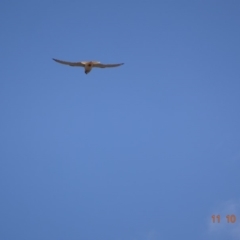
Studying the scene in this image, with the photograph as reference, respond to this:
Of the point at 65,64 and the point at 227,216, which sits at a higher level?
the point at 65,64

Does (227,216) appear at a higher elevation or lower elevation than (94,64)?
lower

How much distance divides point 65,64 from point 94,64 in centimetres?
152

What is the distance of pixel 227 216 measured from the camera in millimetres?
34281

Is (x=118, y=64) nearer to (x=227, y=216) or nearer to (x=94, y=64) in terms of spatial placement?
(x=94, y=64)

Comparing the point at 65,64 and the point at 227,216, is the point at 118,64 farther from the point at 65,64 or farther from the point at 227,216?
the point at 227,216

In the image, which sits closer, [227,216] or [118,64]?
[118,64]

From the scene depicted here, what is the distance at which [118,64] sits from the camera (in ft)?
105

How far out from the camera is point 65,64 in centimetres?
3250

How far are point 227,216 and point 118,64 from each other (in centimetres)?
1036

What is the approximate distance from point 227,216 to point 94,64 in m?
11.1

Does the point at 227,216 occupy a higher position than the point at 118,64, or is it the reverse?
the point at 118,64

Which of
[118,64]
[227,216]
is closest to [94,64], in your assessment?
[118,64]

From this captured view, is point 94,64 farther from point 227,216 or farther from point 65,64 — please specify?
point 227,216

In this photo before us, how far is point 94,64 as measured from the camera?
32.8m
